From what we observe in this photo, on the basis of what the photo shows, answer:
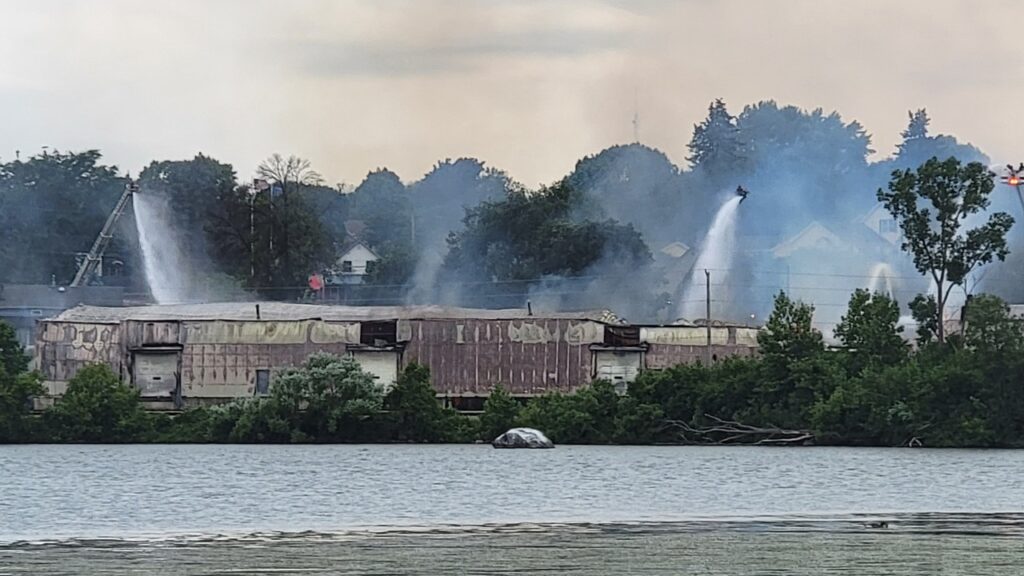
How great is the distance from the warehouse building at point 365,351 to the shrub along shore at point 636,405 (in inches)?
257

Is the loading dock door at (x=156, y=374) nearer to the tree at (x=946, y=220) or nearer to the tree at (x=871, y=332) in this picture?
the tree at (x=871, y=332)

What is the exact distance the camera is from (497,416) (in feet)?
304

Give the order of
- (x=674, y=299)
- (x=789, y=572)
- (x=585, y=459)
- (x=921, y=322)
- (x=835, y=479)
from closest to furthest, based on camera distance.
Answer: (x=789, y=572), (x=835, y=479), (x=585, y=459), (x=921, y=322), (x=674, y=299)

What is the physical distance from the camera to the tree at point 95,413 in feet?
303

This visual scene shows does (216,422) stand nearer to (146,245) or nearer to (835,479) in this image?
(835,479)

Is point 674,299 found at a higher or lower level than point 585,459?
higher

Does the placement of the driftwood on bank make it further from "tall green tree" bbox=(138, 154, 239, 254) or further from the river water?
"tall green tree" bbox=(138, 154, 239, 254)

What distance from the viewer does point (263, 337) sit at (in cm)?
10306

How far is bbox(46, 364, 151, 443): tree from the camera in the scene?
92500mm

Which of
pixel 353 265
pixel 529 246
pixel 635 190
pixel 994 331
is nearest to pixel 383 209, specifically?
pixel 353 265

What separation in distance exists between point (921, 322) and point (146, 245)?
221ft

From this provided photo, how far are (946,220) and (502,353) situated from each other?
25428 mm

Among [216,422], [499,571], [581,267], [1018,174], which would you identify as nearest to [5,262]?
[581,267]

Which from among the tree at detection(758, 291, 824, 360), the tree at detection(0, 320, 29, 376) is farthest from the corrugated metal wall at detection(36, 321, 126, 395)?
the tree at detection(758, 291, 824, 360)
